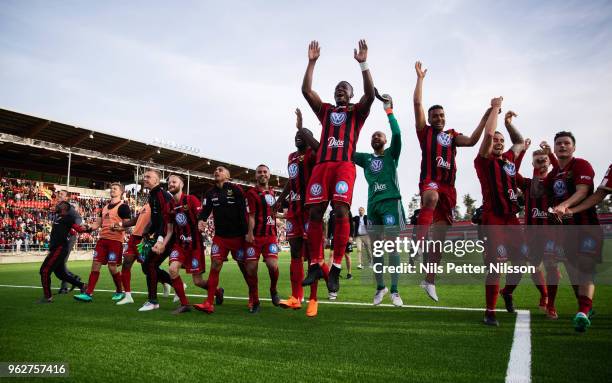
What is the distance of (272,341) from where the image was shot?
154 inches

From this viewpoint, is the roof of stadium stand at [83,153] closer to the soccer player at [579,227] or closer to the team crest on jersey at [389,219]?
the team crest on jersey at [389,219]

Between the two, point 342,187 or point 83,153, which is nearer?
point 342,187

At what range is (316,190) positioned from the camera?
5.12 metres

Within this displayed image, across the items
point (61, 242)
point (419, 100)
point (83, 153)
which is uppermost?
point (83, 153)

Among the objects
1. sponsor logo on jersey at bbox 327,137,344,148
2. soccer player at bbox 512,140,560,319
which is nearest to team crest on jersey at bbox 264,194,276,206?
sponsor logo on jersey at bbox 327,137,344,148

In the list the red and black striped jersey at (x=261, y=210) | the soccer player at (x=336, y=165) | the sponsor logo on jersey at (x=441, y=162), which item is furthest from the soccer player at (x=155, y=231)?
the sponsor logo on jersey at (x=441, y=162)

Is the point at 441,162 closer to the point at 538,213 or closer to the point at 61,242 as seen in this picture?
the point at 538,213

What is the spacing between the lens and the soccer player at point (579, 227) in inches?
178

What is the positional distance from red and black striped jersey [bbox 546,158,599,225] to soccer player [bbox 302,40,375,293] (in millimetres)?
2430

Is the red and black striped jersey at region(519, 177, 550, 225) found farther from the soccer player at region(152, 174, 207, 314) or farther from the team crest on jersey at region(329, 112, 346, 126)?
the soccer player at region(152, 174, 207, 314)

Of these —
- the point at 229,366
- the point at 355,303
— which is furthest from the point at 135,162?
the point at 229,366

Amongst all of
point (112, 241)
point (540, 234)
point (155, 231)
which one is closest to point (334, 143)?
point (540, 234)

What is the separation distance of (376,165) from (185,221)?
124 inches

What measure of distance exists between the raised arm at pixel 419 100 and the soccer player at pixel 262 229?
8.25 ft
